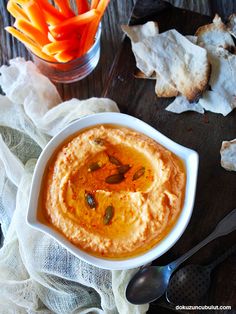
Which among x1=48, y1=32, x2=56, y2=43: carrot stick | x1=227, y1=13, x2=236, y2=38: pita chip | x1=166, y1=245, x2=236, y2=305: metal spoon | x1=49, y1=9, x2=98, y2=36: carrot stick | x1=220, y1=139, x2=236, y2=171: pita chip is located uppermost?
x1=49, y1=9, x2=98, y2=36: carrot stick

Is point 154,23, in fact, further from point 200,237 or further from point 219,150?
point 200,237

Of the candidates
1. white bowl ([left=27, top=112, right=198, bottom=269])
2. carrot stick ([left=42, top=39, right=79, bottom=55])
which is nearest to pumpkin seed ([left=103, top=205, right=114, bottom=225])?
white bowl ([left=27, top=112, right=198, bottom=269])

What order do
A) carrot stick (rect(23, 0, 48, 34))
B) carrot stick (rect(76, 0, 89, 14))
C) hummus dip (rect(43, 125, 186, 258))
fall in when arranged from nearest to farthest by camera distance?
hummus dip (rect(43, 125, 186, 258)) → carrot stick (rect(23, 0, 48, 34)) → carrot stick (rect(76, 0, 89, 14))

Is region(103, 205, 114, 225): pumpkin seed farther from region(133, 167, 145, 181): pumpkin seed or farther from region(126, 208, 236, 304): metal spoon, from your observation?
region(126, 208, 236, 304): metal spoon

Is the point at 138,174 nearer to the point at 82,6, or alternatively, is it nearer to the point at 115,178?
the point at 115,178

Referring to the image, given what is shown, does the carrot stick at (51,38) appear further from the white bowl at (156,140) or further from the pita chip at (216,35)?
the pita chip at (216,35)

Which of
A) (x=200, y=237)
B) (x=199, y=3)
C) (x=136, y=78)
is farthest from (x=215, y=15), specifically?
(x=200, y=237)

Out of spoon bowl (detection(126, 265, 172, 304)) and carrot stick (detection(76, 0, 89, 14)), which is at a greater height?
carrot stick (detection(76, 0, 89, 14))

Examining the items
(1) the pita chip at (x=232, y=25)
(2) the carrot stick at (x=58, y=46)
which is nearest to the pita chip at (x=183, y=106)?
(1) the pita chip at (x=232, y=25)
